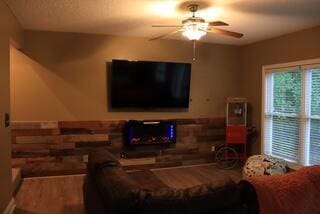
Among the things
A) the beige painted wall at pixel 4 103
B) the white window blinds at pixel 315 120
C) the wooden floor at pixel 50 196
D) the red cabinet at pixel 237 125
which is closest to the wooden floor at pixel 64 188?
the wooden floor at pixel 50 196

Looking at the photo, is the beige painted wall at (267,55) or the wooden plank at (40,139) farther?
the wooden plank at (40,139)

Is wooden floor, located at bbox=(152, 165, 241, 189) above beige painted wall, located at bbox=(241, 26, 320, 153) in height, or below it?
below

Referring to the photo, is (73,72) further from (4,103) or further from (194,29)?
(194,29)

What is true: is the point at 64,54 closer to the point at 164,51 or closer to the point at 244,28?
the point at 164,51

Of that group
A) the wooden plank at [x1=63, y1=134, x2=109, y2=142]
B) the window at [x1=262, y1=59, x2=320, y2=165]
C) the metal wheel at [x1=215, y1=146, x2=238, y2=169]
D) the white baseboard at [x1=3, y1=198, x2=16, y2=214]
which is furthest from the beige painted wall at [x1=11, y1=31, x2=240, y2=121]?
the white baseboard at [x1=3, y1=198, x2=16, y2=214]

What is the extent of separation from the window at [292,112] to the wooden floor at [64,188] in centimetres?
94

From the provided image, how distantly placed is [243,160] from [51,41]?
4.15 meters

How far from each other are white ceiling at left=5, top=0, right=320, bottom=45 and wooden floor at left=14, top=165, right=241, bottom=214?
2454 millimetres

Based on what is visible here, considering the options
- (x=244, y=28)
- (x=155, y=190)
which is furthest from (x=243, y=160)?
(x=155, y=190)

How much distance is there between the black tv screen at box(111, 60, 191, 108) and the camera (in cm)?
503

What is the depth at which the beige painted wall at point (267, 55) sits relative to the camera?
4438 millimetres

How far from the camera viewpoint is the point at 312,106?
445 centimetres

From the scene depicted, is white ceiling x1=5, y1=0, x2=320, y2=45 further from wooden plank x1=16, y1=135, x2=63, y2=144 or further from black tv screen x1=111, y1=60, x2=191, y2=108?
wooden plank x1=16, y1=135, x2=63, y2=144

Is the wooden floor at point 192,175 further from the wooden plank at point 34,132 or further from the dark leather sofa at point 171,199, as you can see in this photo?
the dark leather sofa at point 171,199
